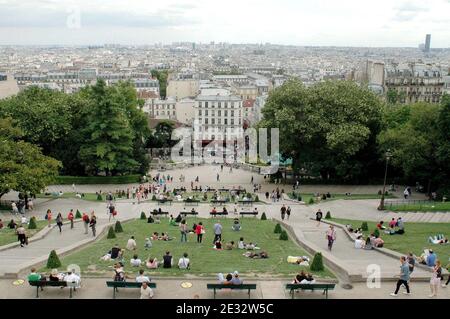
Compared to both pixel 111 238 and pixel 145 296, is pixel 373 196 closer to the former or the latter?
pixel 111 238

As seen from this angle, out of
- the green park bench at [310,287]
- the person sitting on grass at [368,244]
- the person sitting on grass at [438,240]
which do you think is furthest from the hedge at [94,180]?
the green park bench at [310,287]

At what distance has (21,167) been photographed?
39.4 m

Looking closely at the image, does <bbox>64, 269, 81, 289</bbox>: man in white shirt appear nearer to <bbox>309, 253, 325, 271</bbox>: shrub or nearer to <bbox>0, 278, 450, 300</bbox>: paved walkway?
<bbox>0, 278, 450, 300</bbox>: paved walkway

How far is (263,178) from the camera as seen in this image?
202 feet

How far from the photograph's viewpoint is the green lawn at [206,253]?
20.5 metres

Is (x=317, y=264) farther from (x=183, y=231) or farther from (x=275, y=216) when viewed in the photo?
(x=275, y=216)

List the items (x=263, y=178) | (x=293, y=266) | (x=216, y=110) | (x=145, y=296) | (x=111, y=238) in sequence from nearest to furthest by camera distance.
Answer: (x=145, y=296) < (x=293, y=266) < (x=111, y=238) < (x=263, y=178) < (x=216, y=110)

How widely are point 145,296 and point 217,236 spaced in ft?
31.3

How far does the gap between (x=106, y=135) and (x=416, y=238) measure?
36814mm

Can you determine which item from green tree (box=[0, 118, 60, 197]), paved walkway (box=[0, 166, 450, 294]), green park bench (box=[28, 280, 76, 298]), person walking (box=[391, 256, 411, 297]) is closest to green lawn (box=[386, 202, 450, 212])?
paved walkway (box=[0, 166, 450, 294])

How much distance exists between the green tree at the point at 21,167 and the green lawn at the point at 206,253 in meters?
9.86

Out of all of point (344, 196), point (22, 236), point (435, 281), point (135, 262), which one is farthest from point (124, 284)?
point (344, 196)

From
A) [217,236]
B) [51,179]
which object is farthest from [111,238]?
[51,179]

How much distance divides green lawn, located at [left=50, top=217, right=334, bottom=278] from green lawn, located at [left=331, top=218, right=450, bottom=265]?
492 centimetres
